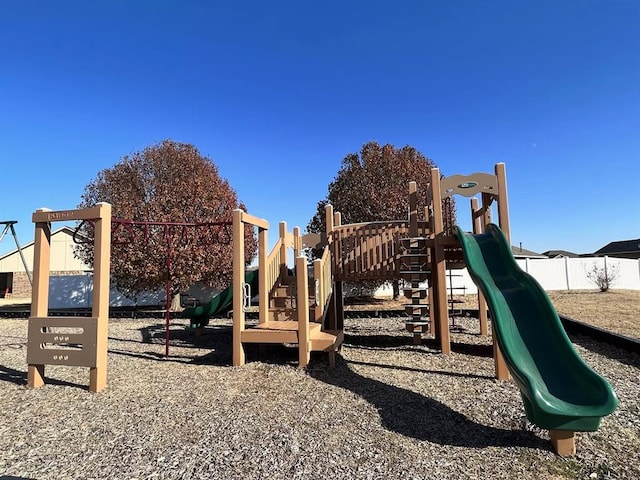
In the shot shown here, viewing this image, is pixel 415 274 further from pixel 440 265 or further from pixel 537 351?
pixel 537 351

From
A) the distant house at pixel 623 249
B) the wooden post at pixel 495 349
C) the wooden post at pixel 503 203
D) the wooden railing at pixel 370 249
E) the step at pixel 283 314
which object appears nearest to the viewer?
the wooden post at pixel 495 349

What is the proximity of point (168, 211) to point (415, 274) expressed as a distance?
39.5 ft

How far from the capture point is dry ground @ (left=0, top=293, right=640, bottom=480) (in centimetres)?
346

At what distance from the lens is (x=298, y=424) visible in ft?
14.4

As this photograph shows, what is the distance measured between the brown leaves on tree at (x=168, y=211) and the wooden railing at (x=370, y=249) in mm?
7510

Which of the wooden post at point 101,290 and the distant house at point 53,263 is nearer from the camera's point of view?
the wooden post at point 101,290

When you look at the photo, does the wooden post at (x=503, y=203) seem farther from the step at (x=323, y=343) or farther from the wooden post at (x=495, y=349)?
the step at (x=323, y=343)

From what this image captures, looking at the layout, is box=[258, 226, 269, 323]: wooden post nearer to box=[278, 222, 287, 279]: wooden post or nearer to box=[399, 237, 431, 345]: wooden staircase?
box=[278, 222, 287, 279]: wooden post

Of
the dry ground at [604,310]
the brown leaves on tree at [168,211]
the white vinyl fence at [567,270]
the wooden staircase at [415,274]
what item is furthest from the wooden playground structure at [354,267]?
the white vinyl fence at [567,270]

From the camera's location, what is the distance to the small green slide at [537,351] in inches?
139

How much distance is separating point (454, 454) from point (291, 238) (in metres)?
7.13

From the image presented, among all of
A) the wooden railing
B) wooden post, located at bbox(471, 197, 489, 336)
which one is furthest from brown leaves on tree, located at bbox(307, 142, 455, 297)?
the wooden railing

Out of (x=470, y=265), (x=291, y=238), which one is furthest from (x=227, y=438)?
(x=291, y=238)

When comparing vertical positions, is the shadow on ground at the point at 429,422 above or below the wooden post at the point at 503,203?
below
